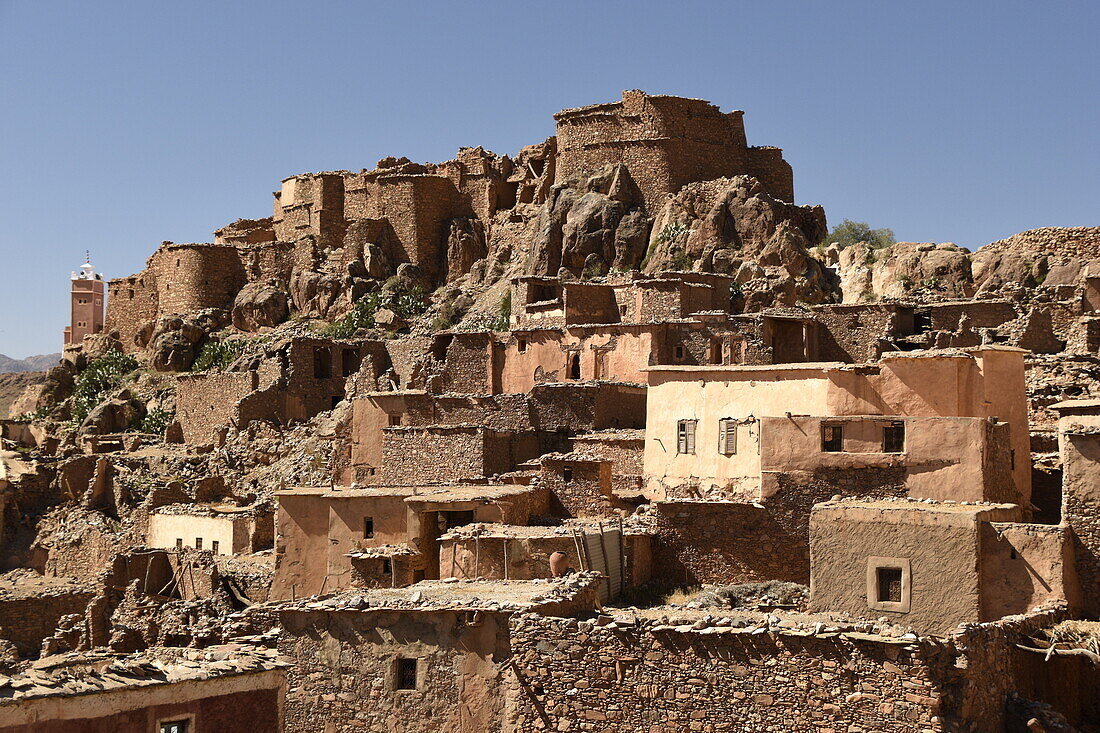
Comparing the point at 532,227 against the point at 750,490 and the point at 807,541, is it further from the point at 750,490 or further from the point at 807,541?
the point at 807,541

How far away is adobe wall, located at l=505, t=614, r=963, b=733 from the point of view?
507 inches

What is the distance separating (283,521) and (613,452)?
6689mm

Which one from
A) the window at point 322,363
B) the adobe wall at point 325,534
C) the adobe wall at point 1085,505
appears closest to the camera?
the adobe wall at point 1085,505

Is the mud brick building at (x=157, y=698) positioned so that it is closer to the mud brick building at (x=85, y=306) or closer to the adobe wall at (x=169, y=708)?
the adobe wall at (x=169, y=708)

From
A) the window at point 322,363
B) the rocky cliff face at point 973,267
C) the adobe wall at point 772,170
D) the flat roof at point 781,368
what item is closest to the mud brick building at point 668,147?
the adobe wall at point 772,170

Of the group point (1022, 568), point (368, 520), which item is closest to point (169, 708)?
point (368, 520)

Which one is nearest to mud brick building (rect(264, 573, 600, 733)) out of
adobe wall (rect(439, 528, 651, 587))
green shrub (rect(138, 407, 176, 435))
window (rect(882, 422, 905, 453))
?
adobe wall (rect(439, 528, 651, 587))

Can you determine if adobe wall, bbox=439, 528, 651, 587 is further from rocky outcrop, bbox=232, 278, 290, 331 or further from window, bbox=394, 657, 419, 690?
rocky outcrop, bbox=232, 278, 290, 331

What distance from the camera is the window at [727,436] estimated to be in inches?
910

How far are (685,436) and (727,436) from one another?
3.56 feet

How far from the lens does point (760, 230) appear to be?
42500mm

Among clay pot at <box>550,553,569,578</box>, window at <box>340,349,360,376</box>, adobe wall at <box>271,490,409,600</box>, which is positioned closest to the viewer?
clay pot at <box>550,553,569,578</box>

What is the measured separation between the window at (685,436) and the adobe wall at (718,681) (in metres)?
9.57

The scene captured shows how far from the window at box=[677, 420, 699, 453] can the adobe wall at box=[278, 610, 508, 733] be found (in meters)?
9.33
